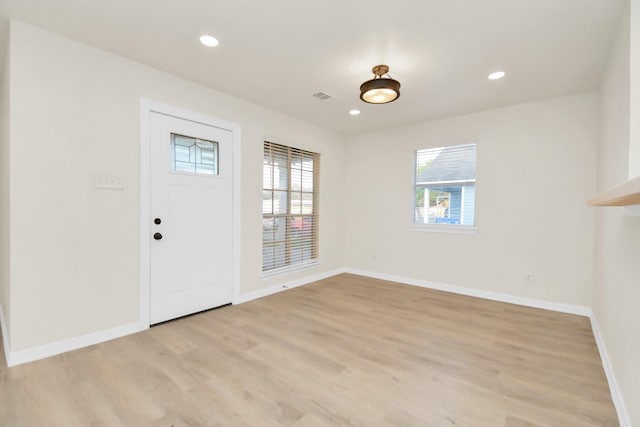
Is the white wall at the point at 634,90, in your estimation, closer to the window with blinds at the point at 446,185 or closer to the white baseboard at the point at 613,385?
the white baseboard at the point at 613,385

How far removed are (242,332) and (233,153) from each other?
6.96 ft

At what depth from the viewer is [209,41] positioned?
2.42 metres

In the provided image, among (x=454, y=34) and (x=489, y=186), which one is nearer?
(x=454, y=34)

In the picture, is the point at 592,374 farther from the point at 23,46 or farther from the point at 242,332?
the point at 23,46

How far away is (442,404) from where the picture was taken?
1.82 metres

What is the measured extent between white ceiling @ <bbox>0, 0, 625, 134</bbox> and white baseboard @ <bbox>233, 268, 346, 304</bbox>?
2.62 metres

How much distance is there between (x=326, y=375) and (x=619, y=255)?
7.29 ft

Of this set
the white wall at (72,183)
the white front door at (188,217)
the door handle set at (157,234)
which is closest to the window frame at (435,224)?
the white front door at (188,217)

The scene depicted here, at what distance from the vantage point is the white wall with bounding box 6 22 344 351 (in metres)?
2.23

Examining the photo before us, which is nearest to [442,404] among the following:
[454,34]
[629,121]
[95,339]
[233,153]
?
[629,121]

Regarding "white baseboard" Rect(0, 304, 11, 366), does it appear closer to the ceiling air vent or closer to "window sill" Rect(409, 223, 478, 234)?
the ceiling air vent

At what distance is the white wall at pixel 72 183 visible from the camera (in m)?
2.23

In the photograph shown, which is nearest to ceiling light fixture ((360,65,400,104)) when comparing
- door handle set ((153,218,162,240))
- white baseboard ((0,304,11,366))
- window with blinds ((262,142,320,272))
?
window with blinds ((262,142,320,272))

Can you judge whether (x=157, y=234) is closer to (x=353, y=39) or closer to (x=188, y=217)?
(x=188, y=217)
